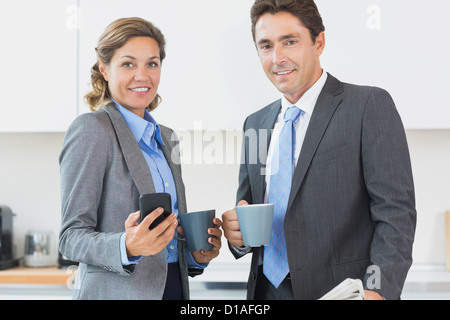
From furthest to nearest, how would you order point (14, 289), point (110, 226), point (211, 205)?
point (211, 205), point (14, 289), point (110, 226)

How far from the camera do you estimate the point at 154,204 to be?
2.81 feet

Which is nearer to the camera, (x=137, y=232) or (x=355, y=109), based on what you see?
(x=137, y=232)

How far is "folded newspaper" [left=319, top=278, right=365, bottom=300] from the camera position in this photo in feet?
2.35

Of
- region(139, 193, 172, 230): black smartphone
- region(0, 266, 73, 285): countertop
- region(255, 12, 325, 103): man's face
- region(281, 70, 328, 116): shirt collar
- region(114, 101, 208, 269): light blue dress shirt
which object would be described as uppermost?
region(255, 12, 325, 103): man's face

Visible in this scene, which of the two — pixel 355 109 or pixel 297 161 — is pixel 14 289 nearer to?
pixel 297 161

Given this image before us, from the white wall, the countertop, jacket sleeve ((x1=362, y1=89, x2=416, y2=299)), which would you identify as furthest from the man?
the white wall

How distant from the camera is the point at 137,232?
85 cm

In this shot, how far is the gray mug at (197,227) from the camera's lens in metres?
0.98

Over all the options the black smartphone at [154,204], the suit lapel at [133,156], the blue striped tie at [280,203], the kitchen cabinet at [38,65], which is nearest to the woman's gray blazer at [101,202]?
the suit lapel at [133,156]

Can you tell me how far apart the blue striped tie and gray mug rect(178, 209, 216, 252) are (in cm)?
13

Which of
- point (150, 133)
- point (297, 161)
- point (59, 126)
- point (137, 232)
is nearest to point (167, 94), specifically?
point (59, 126)

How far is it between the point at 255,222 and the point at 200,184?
4.03 ft

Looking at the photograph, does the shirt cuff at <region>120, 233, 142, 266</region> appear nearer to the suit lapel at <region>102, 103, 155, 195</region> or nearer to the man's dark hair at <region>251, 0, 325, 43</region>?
the suit lapel at <region>102, 103, 155, 195</region>

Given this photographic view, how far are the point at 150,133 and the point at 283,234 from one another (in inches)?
13.8
